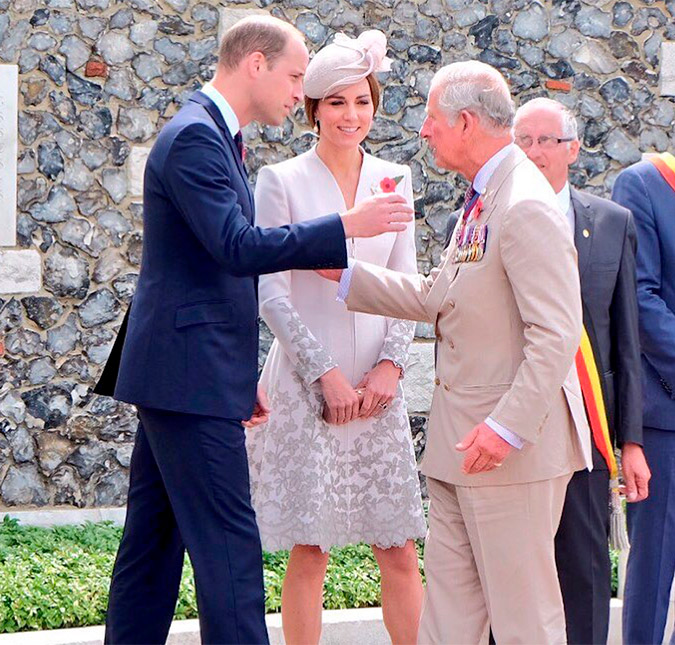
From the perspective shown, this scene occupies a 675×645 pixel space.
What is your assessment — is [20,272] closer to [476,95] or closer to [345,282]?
[345,282]

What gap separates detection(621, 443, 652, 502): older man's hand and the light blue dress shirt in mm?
832

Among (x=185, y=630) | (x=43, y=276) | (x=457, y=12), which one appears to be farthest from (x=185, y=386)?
(x=457, y=12)

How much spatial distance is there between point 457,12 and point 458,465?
13.1 ft

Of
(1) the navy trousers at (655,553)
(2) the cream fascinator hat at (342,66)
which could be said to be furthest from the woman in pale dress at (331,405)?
(1) the navy trousers at (655,553)

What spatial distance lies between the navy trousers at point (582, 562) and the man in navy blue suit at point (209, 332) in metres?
0.97

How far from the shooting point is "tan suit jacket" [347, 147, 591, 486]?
3.25m

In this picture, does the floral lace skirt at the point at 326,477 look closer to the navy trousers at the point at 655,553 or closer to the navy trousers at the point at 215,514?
the navy trousers at the point at 215,514

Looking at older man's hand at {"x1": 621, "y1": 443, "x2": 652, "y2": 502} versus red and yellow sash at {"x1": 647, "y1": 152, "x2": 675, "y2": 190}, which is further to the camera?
red and yellow sash at {"x1": 647, "y1": 152, "x2": 675, "y2": 190}

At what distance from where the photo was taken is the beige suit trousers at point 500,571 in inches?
131

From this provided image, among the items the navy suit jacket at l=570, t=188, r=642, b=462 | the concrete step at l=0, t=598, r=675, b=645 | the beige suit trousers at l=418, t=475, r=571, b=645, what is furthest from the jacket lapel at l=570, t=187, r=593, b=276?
the concrete step at l=0, t=598, r=675, b=645

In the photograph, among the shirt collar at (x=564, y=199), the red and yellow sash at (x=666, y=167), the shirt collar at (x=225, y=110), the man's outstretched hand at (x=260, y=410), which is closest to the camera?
the shirt collar at (x=225, y=110)

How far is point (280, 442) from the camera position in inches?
164

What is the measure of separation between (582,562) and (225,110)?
165cm

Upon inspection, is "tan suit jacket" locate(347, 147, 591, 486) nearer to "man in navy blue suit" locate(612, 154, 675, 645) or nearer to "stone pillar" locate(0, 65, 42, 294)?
"man in navy blue suit" locate(612, 154, 675, 645)
